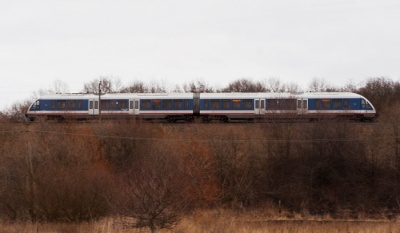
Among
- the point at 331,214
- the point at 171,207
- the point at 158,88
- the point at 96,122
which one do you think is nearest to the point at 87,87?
the point at 158,88

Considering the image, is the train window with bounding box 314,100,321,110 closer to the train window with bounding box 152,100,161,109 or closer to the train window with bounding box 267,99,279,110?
the train window with bounding box 267,99,279,110

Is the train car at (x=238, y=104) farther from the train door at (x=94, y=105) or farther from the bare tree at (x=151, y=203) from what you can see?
the bare tree at (x=151, y=203)

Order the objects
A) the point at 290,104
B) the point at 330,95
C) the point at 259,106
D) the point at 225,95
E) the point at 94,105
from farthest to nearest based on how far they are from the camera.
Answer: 1. the point at 94,105
2. the point at 225,95
3. the point at 259,106
4. the point at 330,95
5. the point at 290,104

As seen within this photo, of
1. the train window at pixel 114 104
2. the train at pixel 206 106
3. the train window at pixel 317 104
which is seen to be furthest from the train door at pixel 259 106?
the train window at pixel 114 104

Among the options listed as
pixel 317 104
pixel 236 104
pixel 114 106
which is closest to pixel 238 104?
pixel 236 104

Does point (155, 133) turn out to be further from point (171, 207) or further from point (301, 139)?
point (171, 207)

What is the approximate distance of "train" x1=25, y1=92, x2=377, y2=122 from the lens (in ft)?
122

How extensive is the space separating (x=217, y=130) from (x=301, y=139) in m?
6.39

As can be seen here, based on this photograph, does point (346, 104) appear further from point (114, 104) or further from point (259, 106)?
point (114, 104)

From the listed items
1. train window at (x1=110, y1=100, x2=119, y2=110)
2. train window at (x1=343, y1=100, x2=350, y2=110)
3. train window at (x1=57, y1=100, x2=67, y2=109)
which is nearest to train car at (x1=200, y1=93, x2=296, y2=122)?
train window at (x1=343, y1=100, x2=350, y2=110)

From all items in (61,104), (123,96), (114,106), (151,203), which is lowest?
(151,203)

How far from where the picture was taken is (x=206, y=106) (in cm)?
3788

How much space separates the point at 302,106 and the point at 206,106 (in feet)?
24.6

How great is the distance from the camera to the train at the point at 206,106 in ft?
122
